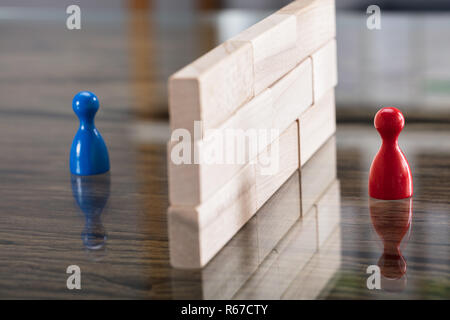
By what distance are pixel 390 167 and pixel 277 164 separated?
17 centimetres

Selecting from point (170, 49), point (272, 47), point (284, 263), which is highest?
point (272, 47)

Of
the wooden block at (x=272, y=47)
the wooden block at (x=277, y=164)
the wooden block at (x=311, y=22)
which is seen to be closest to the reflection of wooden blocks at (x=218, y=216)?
the wooden block at (x=277, y=164)

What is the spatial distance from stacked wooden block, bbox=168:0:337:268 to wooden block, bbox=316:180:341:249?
63 millimetres

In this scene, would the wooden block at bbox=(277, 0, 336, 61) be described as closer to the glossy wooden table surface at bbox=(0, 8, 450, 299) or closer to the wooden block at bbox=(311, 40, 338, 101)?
the wooden block at bbox=(311, 40, 338, 101)

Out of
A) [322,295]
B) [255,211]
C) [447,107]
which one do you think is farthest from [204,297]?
[447,107]

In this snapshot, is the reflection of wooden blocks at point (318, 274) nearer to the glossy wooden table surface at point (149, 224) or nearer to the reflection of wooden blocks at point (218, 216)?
the glossy wooden table surface at point (149, 224)

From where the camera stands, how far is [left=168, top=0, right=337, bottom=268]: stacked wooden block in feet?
3.08

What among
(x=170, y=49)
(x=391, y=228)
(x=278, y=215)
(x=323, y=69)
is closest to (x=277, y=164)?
(x=278, y=215)

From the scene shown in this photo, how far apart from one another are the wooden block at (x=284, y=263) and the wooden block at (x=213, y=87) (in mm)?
181

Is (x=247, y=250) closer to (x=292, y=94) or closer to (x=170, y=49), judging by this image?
(x=292, y=94)

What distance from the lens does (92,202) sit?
4.08 feet

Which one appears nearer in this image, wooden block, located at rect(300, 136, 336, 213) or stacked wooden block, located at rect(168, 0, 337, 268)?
stacked wooden block, located at rect(168, 0, 337, 268)

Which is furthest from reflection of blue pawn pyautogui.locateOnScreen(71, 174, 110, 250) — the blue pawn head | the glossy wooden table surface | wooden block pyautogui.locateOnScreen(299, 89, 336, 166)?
wooden block pyautogui.locateOnScreen(299, 89, 336, 166)

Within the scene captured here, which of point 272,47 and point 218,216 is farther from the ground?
point 272,47
